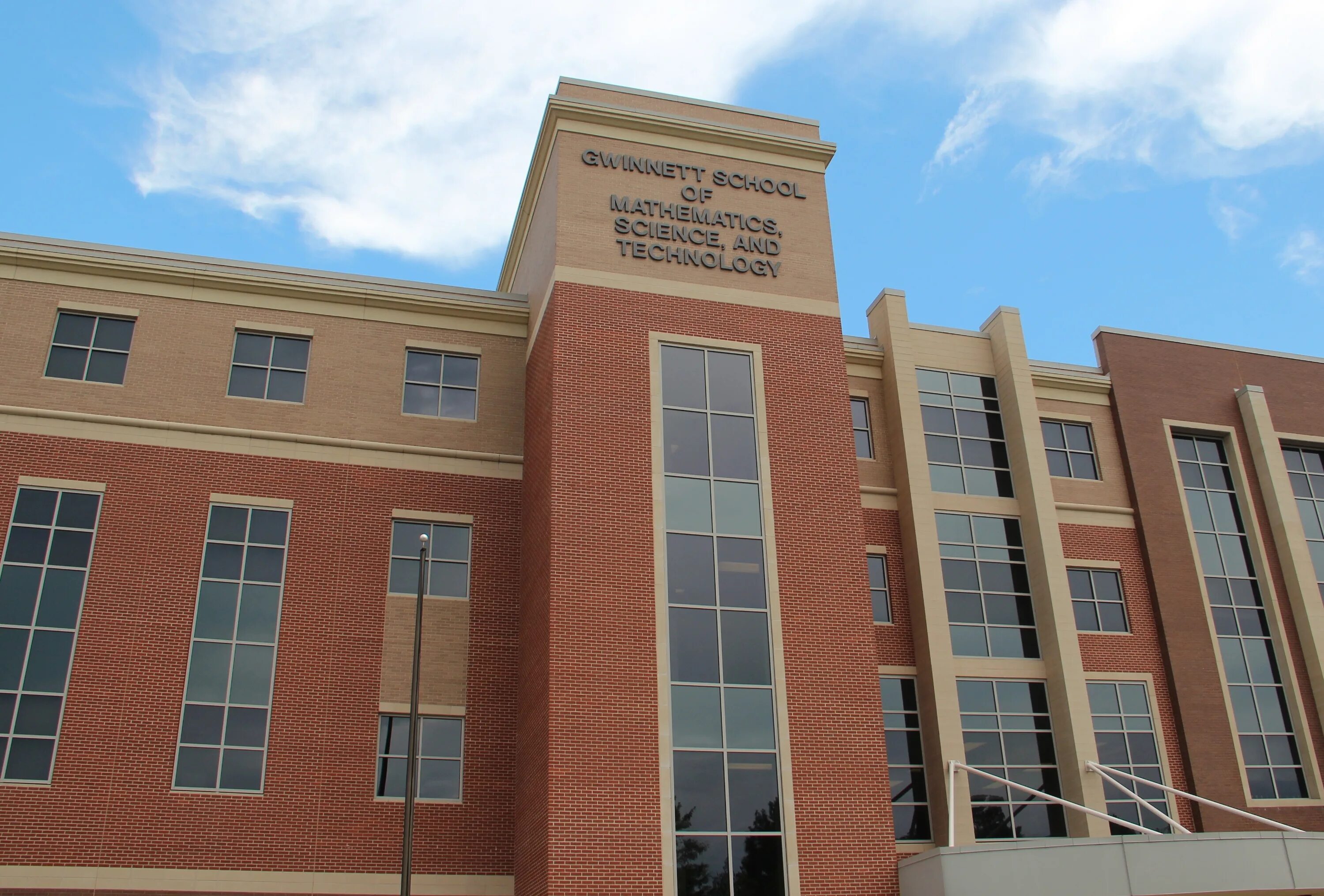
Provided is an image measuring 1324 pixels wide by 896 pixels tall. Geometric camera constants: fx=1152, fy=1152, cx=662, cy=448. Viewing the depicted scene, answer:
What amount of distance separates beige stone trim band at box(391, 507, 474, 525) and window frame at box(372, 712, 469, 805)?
4.15 metres

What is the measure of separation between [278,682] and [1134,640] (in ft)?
64.6

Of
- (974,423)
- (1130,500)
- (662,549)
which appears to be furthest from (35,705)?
(1130,500)

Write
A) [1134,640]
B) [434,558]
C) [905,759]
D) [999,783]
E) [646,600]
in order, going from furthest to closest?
[1134,640], [905,759], [999,783], [434,558], [646,600]

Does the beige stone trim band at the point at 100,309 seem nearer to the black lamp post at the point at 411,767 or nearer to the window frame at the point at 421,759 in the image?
the window frame at the point at 421,759

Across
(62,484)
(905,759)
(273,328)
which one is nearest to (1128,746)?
(905,759)

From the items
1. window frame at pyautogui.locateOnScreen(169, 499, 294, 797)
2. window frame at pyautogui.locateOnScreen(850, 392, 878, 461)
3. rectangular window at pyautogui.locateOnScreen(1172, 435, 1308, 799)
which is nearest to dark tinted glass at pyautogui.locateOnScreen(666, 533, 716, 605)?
window frame at pyautogui.locateOnScreen(850, 392, 878, 461)

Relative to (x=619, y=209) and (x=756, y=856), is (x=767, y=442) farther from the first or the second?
(x=756, y=856)


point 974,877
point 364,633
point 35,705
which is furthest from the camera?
point 364,633

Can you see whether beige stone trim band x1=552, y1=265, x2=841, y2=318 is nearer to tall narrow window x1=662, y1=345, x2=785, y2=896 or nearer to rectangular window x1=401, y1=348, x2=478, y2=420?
tall narrow window x1=662, y1=345, x2=785, y2=896

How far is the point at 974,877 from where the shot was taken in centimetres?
1934

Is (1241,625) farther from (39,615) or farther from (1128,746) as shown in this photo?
(39,615)

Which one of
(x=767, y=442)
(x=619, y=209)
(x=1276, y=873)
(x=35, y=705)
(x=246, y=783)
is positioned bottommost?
(x=1276, y=873)

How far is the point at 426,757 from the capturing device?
2270 cm

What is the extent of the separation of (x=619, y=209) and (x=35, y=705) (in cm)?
1512
